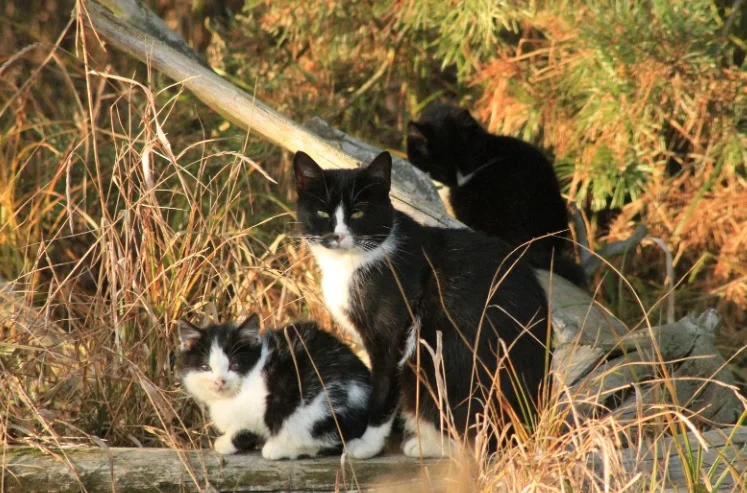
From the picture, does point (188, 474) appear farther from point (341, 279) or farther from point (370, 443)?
point (341, 279)

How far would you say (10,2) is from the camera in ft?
24.4

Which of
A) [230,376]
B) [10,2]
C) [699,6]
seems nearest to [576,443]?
[230,376]

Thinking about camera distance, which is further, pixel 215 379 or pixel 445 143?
pixel 445 143

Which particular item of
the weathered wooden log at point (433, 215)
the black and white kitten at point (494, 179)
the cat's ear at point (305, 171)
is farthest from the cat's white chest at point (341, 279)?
the black and white kitten at point (494, 179)

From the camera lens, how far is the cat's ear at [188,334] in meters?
3.24

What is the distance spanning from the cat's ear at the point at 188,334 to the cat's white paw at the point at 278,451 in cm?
→ 43

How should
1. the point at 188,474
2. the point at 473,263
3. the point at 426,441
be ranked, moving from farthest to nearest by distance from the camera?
the point at 473,263 → the point at 426,441 → the point at 188,474

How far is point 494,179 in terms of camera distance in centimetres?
496

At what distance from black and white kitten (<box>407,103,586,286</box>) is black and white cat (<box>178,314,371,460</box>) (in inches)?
70.6

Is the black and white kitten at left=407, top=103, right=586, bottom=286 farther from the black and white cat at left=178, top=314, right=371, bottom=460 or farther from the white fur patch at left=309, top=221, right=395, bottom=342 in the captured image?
the black and white cat at left=178, top=314, right=371, bottom=460

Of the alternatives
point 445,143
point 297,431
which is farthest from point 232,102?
point 297,431

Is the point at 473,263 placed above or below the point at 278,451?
above

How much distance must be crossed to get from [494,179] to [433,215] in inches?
37.5

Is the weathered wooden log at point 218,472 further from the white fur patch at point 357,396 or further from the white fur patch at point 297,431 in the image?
the white fur patch at point 357,396
